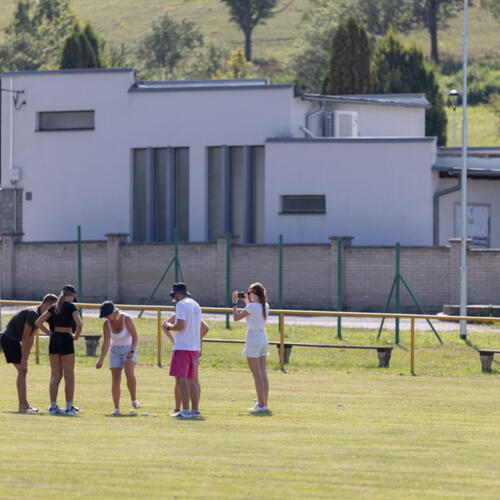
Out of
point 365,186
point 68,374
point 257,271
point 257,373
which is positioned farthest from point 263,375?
point 365,186

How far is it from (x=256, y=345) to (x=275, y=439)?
2758 millimetres

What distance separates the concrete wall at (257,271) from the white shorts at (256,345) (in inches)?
742

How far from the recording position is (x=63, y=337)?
1575 cm

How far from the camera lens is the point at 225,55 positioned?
117688 millimetres

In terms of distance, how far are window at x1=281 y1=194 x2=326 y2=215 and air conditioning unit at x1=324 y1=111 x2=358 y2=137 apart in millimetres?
4563

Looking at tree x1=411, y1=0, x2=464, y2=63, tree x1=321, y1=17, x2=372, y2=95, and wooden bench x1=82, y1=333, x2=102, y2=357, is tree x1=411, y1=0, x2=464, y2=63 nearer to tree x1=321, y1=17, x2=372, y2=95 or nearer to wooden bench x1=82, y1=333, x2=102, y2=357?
tree x1=321, y1=17, x2=372, y2=95

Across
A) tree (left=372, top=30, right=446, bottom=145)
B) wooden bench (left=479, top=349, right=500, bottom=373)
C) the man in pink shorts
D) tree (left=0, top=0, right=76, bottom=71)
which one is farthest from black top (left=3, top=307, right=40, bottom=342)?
tree (left=0, top=0, right=76, bottom=71)

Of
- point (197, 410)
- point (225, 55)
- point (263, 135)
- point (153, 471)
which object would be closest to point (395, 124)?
point (263, 135)

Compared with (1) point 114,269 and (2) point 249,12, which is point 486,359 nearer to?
(1) point 114,269

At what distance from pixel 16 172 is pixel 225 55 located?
77.0 meters

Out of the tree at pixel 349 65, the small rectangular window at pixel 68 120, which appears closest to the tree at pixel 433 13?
the tree at pixel 349 65

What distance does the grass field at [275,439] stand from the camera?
10648 mm

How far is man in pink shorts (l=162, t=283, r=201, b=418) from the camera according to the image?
15.3 m

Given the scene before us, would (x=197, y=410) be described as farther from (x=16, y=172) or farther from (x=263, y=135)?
(x=16, y=172)
